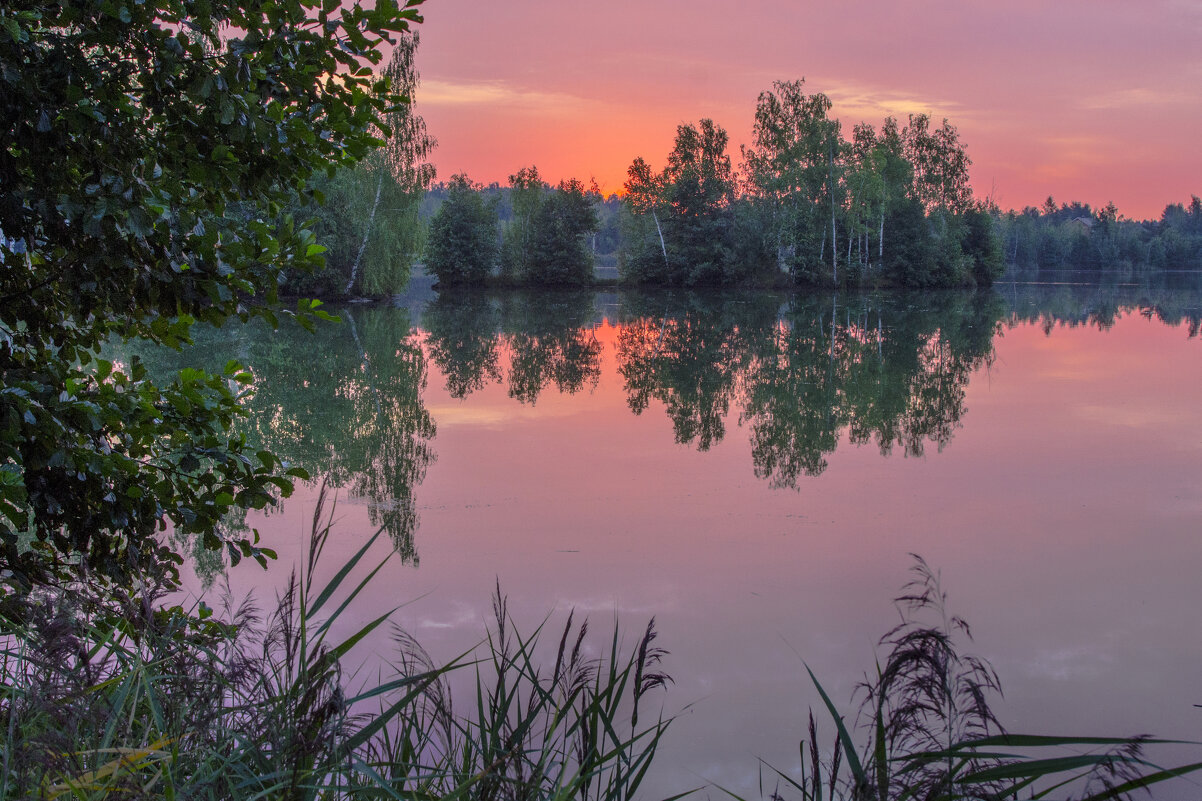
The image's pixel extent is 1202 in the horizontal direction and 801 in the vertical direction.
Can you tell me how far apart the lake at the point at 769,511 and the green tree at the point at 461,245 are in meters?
30.3

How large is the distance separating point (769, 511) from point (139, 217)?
5.53 metres

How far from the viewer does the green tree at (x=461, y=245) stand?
46.8 meters

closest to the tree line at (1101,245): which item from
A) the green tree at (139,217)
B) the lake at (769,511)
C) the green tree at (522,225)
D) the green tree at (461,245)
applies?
the green tree at (522,225)

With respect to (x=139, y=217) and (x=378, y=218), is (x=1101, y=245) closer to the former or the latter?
(x=378, y=218)

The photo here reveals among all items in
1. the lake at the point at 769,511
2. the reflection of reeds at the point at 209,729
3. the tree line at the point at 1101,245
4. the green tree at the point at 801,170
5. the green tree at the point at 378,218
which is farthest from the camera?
the tree line at the point at 1101,245

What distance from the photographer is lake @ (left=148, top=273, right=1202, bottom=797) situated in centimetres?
456

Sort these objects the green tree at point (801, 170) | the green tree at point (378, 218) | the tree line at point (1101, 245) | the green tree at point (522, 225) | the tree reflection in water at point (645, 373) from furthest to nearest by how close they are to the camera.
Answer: the tree line at point (1101, 245)
the green tree at point (522, 225)
the green tree at point (801, 170)
the green tree at point (378, 218)
the tree reflection in water at point (645, 373)

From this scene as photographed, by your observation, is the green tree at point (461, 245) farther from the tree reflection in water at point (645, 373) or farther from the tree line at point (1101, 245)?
the tree line at point (1101, 245)

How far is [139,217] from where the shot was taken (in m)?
2.58

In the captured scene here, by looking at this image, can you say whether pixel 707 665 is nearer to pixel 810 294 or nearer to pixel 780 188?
pixel 810 294

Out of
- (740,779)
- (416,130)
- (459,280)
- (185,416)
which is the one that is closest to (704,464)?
(740,779)

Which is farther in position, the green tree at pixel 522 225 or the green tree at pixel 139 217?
the green tree at pixel 522 225

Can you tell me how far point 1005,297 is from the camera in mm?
40844

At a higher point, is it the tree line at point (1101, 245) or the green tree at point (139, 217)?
the tree line at point (1101, 245)
